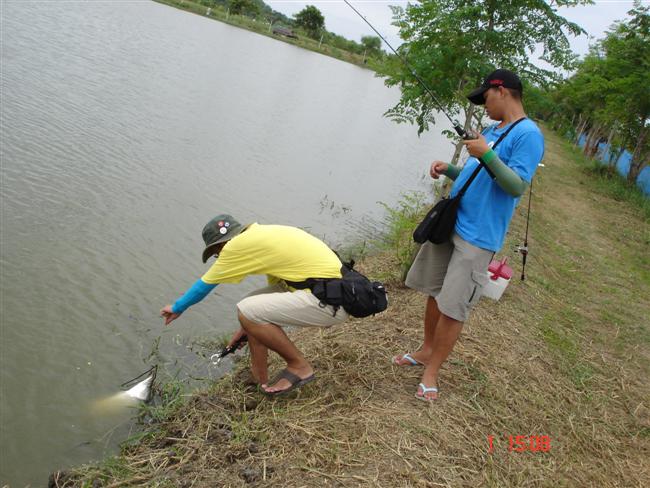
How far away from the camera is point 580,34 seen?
5.27 m

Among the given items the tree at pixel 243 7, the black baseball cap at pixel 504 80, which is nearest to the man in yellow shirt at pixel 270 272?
the black baseball cap at pixel 504 80

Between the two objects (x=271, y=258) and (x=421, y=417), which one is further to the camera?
(x=421, y=417)

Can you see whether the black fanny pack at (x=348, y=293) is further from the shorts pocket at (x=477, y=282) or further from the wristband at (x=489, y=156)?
the wristband at (x=489, y=156)

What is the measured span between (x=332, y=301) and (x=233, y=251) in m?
0.68

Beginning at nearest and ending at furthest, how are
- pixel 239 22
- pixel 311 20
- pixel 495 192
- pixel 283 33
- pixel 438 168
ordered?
pixel 495 192
pixel 438 168
pixel 239 22
pixel 283 33
pixel 311 20

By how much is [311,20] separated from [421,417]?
282 feet

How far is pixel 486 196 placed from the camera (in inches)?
124

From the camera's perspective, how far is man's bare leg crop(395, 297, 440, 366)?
145 inches

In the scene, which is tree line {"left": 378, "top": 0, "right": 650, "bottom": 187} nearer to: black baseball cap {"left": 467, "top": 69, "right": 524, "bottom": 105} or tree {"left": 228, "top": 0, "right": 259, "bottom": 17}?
black baseball cap {"left": 467, "top": 69, "right": 524, "bottom": 105}

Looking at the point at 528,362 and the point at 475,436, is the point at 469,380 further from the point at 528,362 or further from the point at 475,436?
the point at 528,362

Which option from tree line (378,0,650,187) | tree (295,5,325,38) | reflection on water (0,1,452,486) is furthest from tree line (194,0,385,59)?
tree line (378,0,650,187)

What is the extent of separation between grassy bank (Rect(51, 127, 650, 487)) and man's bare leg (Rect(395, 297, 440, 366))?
0.33 feet
